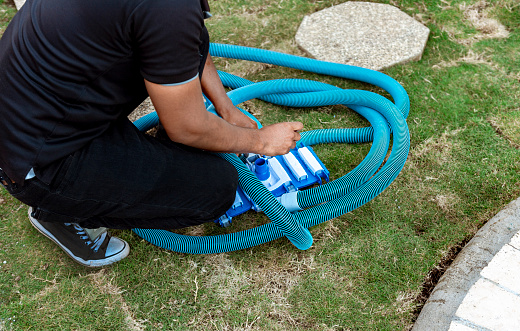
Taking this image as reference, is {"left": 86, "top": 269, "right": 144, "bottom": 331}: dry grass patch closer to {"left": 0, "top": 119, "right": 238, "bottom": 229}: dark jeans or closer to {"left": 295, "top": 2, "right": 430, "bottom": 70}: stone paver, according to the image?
{"left": 0, "top": 119, "right": 238, "bottom": 229}: dark jeans

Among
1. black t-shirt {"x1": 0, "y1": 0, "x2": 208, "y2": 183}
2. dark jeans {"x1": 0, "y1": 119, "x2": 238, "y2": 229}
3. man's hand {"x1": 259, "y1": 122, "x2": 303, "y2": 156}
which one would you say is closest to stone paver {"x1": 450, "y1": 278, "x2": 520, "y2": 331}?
man's hand {"x1": 259, "y1": 122, "x2": 303, "y2": 156}

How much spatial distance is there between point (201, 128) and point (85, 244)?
1.10 meters

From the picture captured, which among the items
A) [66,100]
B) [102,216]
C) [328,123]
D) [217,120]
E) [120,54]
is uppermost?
[120,54]

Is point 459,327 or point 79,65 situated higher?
point 79,65

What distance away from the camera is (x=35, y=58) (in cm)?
177

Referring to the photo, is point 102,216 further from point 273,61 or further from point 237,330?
point 273,61

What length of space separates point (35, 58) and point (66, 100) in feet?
0.64

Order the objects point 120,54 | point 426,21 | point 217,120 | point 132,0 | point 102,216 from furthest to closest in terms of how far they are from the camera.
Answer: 1. point 426,21
2. point 102,216
3. point 217,120
4. point 120,54
5. point 132,0

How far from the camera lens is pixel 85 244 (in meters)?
2.55

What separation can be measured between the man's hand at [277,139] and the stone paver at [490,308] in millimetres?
1239

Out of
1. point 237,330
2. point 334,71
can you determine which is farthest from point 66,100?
point 334,71

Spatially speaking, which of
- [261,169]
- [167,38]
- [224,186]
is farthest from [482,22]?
[167,38]

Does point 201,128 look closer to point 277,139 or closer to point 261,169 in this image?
point 277,139

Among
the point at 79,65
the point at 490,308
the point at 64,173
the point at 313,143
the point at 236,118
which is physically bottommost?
the point at 490,308
